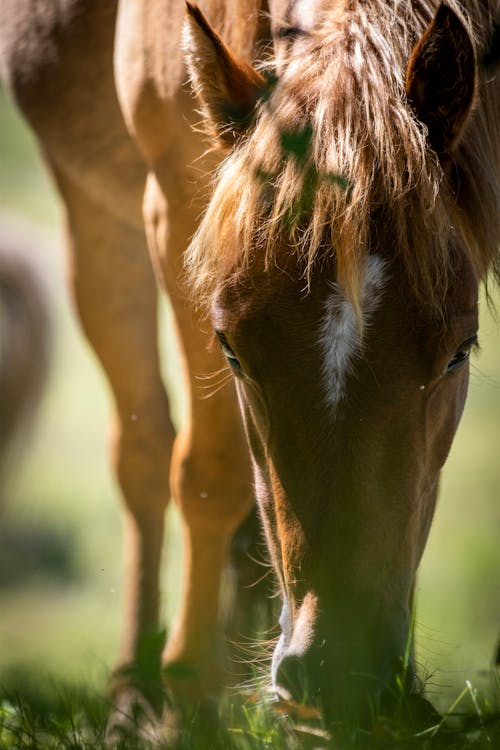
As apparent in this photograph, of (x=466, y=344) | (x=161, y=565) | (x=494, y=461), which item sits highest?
(x=466, y=344)

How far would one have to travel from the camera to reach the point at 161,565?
4.42 m

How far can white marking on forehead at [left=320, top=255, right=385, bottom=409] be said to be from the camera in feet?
6.95

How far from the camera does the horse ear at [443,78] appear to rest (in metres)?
2.15

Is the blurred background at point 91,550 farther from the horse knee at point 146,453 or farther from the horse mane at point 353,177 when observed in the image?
the horse mane at point 353,177

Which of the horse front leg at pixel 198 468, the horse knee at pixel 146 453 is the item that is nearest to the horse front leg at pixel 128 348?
the horse knee at pixel 146 453

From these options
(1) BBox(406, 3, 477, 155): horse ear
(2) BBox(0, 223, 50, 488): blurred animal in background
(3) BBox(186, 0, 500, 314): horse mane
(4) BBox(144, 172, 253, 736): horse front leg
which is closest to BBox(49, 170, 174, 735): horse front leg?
(4) BBox(144, 172, 253, 736): horse front leg

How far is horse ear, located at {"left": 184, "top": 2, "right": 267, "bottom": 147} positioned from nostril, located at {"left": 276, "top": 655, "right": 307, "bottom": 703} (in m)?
1.17

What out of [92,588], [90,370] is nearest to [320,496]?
[92,588]

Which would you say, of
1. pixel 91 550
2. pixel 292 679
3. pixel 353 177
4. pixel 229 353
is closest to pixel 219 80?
pixel 353 177

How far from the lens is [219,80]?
2.42 m

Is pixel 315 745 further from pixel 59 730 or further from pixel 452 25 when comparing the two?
pixel 452 25

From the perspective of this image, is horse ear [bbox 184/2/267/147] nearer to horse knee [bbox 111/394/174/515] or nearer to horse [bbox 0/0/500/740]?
horse [bbox 0/0/500/740]

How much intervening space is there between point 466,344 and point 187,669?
921 millimetres

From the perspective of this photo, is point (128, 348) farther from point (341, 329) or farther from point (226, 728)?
point (341, 329)
